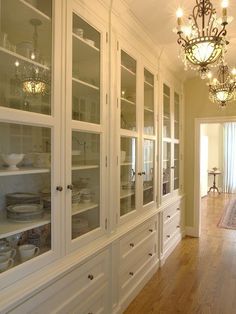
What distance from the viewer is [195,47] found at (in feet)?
6.19

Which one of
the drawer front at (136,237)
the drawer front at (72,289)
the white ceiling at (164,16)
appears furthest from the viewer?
the drawer front at (136,237)

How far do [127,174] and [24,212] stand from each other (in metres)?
1.34

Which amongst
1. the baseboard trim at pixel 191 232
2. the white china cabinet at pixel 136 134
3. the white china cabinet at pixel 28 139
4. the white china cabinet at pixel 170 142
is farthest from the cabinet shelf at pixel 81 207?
the baseboard trim at pixel 191 232

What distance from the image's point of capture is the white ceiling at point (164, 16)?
2.48m

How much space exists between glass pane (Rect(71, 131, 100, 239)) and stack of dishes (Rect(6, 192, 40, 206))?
32 centimetres

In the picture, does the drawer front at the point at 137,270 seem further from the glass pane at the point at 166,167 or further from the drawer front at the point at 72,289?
the glass pane at the point at 166,167

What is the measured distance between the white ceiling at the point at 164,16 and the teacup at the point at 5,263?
2.27 metres

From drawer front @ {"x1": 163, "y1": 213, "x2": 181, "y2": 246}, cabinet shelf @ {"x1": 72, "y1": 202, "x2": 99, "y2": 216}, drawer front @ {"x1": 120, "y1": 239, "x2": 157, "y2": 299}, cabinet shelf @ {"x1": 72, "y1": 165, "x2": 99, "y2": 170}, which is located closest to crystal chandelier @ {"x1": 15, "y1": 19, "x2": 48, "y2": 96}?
cabinet shelf @ {"x1": 72, "y1": 165, "x2": 99, "y2": 170}

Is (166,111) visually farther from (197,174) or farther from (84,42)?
(84,42)

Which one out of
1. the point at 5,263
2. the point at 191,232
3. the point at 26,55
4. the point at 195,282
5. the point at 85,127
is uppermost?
the point at 26,55

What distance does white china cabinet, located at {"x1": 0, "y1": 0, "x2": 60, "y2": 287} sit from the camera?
58.5 inches

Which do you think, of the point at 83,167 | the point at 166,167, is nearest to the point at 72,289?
the point at 83,167

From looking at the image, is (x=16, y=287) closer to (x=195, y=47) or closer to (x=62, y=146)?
(x=62, y=146)

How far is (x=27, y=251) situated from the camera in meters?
1.60
